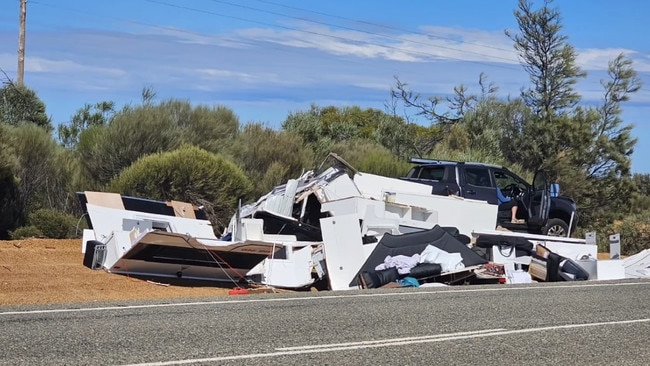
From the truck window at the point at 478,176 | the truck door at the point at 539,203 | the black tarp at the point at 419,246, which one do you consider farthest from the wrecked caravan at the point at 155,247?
the truck door at the point at 539,203

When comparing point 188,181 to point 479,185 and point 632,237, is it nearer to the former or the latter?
point 479,185

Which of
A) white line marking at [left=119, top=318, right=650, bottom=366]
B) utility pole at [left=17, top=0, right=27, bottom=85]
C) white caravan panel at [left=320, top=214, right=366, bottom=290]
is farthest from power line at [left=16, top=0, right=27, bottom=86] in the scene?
white line marking at [left=119, top=318, right=650, bottom=366]

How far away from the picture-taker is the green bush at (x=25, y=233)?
20797 mm

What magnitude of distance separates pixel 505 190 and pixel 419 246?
602 cm

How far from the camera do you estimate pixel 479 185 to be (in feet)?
67.6

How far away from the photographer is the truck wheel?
790 inches

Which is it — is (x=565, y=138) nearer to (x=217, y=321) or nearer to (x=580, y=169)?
(x=580, y=169)

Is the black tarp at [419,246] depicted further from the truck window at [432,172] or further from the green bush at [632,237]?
the green bush at [632,237]

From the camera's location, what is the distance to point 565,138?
36344 mm

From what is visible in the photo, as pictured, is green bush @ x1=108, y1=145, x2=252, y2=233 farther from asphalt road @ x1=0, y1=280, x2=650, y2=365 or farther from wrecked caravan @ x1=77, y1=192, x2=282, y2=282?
asphalt road @ x1=0, y1=280, x2=650, y2=365

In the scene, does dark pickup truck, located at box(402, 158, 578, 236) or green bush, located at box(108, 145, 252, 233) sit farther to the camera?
green bush, located at box(108, 145, 252, 233)

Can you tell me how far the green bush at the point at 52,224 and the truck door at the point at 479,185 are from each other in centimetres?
994

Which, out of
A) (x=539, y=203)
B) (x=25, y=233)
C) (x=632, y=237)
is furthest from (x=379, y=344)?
(x=632, y=237)

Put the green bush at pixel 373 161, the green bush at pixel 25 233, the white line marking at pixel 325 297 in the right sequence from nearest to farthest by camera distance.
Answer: the white line marking at pixel 325 297, the green bush at pixel 25 233, the green bush at pixel 373 161
